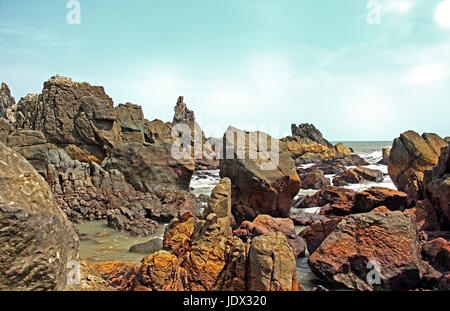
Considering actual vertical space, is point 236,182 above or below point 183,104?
below

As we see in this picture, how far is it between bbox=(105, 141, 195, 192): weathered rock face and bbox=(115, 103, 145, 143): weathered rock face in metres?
12.7

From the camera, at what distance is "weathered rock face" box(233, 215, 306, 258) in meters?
9.38

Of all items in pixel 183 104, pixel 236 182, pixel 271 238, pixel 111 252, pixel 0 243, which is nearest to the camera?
pixel 0 243

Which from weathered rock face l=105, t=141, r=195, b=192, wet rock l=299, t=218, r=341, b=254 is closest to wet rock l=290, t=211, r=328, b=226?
wet rock l=299, t=218, r=341, b=254

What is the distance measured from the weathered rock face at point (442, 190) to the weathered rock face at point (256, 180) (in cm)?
505

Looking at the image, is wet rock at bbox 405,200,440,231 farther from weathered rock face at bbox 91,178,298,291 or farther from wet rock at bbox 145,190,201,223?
wet rock at bbox 145,190,201,223

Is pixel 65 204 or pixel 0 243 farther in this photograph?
pixel 65 204

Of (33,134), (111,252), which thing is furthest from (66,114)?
(111,252)

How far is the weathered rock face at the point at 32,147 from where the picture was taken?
15523 millimetres

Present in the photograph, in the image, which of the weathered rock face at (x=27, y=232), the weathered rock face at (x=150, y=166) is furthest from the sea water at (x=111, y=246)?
the weathered rock face at (x=150, y=166)
